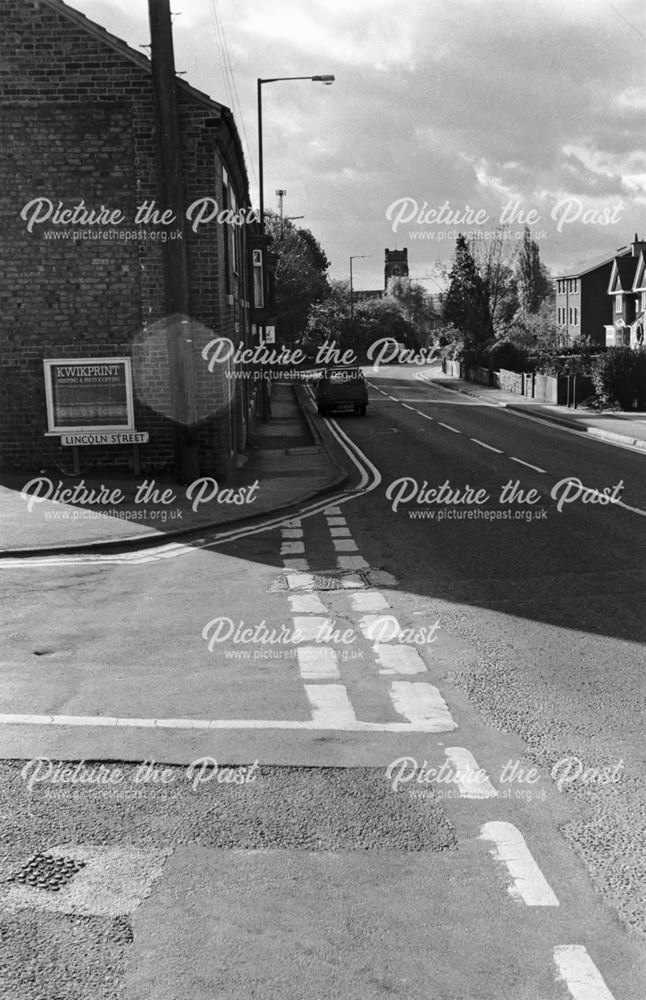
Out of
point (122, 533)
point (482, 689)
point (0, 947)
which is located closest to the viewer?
point (0, 947)

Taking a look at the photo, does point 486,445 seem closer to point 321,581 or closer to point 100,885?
point 321,581

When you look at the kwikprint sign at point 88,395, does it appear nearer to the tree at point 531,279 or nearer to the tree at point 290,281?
the tree at point 290,281

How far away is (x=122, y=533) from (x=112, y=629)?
4802 millimetres

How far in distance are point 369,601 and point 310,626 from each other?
1.07 m

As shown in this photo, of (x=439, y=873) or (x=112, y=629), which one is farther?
(x=112, y=629)

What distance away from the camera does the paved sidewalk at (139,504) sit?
1334 cm

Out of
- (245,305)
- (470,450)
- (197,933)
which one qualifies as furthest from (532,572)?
(245,305)

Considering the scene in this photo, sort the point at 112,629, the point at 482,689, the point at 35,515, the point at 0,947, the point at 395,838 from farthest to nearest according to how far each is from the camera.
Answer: the point at 35,515
the point at 112,629
the point at 482,689
the point at 395,838
the point at 0,947

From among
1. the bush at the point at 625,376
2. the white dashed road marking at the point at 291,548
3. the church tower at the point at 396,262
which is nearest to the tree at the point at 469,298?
the bush at the point at 625,376

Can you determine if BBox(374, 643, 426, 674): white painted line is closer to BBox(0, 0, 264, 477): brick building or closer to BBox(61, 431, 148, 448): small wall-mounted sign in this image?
BBox(0, 0, 264, 477): brick building

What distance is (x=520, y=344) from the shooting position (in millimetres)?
66875

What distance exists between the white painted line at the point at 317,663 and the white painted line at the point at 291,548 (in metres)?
4.12

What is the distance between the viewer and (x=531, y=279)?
125 m

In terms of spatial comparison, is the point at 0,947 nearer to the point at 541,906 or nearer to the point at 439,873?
the point at 439,873
